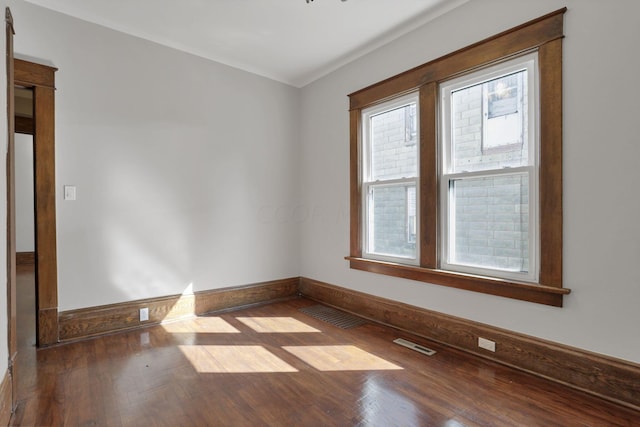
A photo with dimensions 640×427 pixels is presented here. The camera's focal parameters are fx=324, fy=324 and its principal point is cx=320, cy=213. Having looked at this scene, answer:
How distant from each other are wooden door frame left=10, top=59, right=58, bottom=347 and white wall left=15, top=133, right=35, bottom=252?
5.27 m

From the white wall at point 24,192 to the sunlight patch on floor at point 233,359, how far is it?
632cm

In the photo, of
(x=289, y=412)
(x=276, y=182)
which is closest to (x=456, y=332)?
(x=289, y=412)

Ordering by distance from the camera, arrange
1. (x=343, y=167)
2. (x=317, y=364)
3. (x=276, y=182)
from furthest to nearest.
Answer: (x=276, y=182), (x=343, y=167), (x=317, y=364)

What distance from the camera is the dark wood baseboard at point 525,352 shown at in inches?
76.5

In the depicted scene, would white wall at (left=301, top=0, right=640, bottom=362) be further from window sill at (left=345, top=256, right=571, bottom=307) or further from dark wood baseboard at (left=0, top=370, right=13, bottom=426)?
dark wood baseboard at (left=0, top=370, right=13, bottom=426)

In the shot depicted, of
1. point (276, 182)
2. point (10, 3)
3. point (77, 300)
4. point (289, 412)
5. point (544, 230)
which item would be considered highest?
point (10, 3)

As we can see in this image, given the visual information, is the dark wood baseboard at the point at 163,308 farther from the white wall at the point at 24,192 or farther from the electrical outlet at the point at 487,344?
the white wall at the point at 24,192

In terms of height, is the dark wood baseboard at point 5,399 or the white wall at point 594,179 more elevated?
the white wall at point 594,179

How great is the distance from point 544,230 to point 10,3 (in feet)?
14.5

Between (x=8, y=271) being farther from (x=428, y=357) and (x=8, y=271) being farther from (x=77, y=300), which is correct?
(x=428, y=357)

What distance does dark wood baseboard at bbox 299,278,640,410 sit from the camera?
6.38 feet

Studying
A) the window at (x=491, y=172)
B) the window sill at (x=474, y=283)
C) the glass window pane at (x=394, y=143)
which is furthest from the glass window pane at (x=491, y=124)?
the window sill at (x=474, y=283)

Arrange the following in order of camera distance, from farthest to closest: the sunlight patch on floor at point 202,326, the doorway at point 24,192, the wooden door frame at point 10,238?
the doorway at point 24,192
the sunlight patch on floor at point 202,326
the wooden door frame at point 10,238

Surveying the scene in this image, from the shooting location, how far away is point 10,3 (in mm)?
2590
